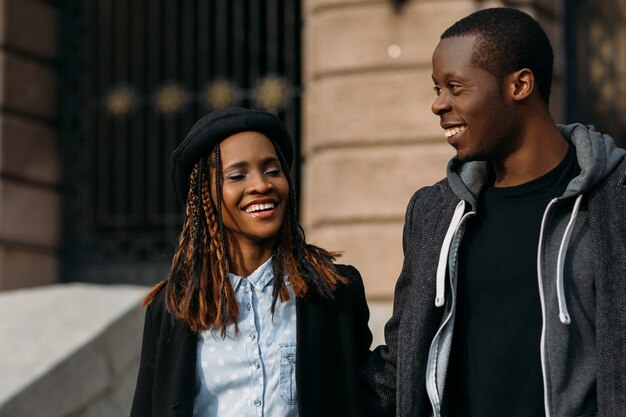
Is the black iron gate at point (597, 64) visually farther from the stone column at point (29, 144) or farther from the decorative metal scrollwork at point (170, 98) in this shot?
the stone column at point (29, 144)

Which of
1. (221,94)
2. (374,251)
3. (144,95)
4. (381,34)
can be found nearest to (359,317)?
(374,251)

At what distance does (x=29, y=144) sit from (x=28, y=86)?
0.50 metres

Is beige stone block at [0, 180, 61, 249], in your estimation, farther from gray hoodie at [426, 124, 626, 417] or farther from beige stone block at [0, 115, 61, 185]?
gray hoodie at [426, 124, 626, 417]

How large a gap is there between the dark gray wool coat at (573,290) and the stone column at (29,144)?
7.17m

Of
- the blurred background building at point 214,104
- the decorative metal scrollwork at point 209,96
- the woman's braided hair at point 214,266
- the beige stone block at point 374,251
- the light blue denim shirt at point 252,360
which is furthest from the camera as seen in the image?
the decorative metal scrollwork at point 209,96

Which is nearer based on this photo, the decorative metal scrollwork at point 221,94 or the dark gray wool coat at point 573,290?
the dark gray wool coat at point 573,290

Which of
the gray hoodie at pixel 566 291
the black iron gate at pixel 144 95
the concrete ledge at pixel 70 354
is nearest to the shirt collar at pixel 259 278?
the gray hoodie at pixel 566 291

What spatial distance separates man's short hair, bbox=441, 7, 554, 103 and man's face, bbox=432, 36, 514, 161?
0.09ft

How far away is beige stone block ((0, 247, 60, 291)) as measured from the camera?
10719 mm

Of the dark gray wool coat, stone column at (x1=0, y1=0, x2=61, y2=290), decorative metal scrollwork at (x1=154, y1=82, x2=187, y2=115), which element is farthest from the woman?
stone column at (x1=0, y1=0, x2=61, y2=290)

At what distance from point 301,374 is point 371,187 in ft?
17.9

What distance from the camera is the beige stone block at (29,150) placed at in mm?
10703

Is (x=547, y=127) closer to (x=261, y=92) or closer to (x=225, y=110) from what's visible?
(x=225, y=110)

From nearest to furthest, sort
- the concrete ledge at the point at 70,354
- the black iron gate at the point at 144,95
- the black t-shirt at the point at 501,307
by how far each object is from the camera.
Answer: the black t-shirt at the point at 501,307 < the concrete ledge at the point at 70,354 < the black iron gate at the point at 144,95
